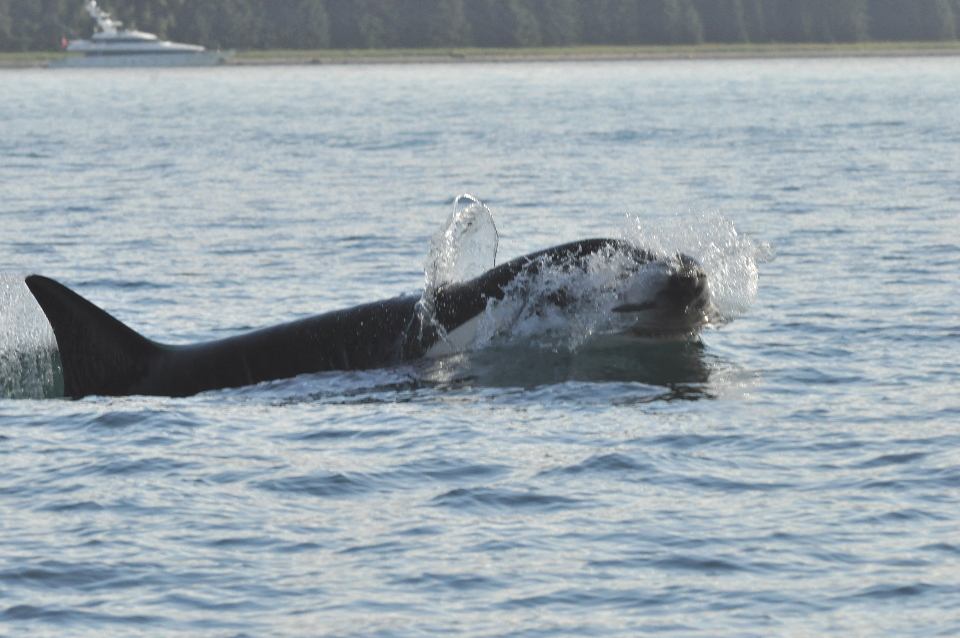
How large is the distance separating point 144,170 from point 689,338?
35.8m

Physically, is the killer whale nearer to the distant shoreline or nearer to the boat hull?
the distant shoreline

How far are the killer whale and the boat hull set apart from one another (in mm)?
160318

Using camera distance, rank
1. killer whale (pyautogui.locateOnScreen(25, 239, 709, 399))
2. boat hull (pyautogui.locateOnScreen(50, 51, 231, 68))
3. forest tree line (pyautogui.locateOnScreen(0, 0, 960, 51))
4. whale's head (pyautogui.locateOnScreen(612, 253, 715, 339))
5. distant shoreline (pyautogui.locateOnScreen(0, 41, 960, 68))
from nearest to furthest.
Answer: whale's head (pyautogui.locateOnScreen(612, 253, 715, 339)) → killer whale (pyautogui.locateOnScreen(25, 239, 709, 399)) → boat hull (pyautogui.locateOnScreen(50, 51, 231, 68)) → distant shoreline (pyautogui.locateOnScreen(0, 41, 960, 68)) → forest tree line (pyautogui.locateOnScreen(0, 0, 960, 51))

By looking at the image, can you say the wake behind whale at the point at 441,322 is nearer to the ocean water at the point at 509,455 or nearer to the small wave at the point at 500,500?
the ocean water at the point at 509,455

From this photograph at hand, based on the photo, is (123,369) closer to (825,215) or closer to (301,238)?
(301,238)

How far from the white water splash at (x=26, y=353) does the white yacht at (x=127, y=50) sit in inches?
6142

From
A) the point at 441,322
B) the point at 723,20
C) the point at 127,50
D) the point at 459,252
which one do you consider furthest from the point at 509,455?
the point at 127,50

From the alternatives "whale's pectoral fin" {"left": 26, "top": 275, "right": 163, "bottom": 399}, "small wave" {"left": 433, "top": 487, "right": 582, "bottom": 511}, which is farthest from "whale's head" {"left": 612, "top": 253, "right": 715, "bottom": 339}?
"whale's pectoral fin" {"left": 26, "top": 275, "right": 163, "bottom": 399}

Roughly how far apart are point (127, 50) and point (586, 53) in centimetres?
5313

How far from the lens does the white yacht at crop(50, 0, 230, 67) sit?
171625mm

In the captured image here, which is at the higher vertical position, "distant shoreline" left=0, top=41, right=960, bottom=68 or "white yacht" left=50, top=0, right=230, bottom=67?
"white yacht" left=50, top=0, right=230, bottom=67

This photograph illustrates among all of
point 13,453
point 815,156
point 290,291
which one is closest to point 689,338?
point 13,453

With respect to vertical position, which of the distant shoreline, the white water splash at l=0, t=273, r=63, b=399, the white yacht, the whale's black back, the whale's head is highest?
the white yacht

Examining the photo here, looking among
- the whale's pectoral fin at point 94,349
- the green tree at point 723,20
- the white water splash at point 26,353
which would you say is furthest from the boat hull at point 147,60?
the whale's pectoral fin at point 94,349
